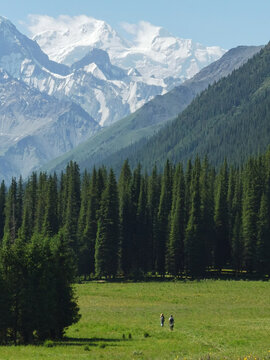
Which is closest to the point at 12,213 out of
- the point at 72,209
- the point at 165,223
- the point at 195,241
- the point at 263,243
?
the point at 72,209

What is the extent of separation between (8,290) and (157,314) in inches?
869

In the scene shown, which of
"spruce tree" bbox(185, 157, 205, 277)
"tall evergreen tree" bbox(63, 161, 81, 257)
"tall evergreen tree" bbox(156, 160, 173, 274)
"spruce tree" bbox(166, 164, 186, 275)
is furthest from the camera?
"tall evergreen tree" bbox(63, 161, 81, 257)

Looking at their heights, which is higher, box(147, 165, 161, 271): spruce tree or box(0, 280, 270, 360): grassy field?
box(147, 165, 161, 271): spruce tree

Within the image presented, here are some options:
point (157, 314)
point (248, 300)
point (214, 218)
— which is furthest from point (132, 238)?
point (157, 314)

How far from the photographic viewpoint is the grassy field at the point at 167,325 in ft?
156

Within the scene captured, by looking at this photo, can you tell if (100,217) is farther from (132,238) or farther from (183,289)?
(183,289)

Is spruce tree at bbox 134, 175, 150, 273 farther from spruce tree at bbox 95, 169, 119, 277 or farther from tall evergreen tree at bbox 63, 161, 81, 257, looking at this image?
tall evergreen tree at bbox 63, 161, 81, 257

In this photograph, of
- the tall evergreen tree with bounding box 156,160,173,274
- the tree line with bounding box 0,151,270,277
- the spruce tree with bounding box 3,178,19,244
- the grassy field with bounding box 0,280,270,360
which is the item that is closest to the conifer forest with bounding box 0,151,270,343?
the tall evergreen tree with bounding box 156,160,173,274

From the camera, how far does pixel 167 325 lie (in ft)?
208

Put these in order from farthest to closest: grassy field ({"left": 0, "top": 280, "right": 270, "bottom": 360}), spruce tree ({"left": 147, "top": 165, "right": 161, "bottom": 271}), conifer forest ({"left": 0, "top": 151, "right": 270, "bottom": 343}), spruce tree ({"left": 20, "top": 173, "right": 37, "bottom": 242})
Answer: spruce tree ({"left": 20, "top": 173, "right": 37, "bottom": 242})
spruce tree ({"left": 147, "top": 165, "right": 161, "bottom": 271})
conifer forest ({"left": 0, "top": 151, "right": 270, "bottom": 343})
grassy field ({"left": 0, "top": 280, "right": 270, "bottom": 360})

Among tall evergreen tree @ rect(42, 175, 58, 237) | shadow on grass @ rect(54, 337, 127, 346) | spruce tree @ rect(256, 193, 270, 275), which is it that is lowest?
shadow on grass @ rect(54, 337, 127, 346)

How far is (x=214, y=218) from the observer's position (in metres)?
129

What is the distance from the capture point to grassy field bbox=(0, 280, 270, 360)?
4744 centimetres

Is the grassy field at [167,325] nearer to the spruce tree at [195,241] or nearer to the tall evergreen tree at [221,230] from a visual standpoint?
the spruce tree at [195,241]
